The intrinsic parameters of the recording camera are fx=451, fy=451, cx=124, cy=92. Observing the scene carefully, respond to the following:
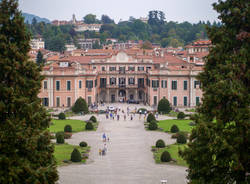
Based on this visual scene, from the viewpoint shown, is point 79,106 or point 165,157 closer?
point 165,157

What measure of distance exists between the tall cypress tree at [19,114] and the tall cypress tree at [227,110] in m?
6.01

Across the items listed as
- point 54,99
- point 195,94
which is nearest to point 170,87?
point 195,94

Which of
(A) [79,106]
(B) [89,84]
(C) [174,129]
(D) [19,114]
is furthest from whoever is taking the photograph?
(B) [89,84]

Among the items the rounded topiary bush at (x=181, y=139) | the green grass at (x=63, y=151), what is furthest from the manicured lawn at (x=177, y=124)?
the green grass at (x=63, y=151)

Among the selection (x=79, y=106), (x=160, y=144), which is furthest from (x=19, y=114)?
(x=79, y=106)

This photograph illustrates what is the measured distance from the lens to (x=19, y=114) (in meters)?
18.0

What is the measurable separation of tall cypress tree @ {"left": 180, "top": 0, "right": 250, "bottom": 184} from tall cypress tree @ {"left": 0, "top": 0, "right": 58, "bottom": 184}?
601 cm

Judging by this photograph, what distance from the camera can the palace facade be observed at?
66188 mm

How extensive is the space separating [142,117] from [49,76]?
52.8 ft

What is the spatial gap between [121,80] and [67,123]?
26066 mm

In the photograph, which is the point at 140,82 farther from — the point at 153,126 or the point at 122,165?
the point at 122,165

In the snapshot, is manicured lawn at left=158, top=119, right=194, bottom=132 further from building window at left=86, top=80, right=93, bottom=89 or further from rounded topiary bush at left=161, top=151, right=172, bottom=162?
building window at left=86, top=80, right=93, bottom=89

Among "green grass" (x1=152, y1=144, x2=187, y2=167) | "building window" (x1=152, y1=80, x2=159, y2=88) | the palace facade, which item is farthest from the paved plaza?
"building window" (x1=152, y1=80, x2=159, y2=88)

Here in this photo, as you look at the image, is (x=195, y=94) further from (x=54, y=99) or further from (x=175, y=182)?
(x=175, y=182)
